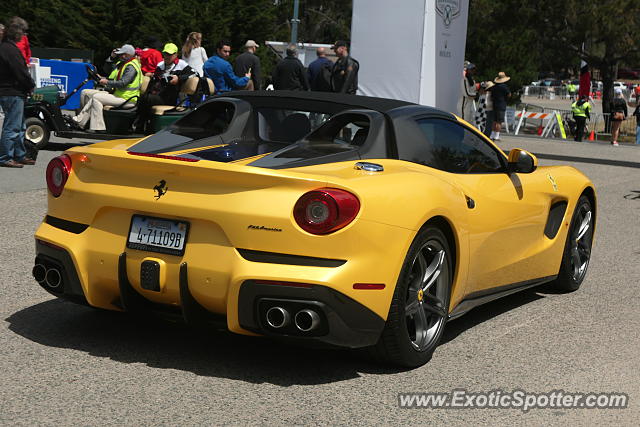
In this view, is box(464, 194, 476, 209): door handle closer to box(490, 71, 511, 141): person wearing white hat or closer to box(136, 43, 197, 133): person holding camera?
box(136, 43, 197, 133): person holding camera

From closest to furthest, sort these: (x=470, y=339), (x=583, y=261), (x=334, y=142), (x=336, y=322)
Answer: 1. (x=336, y=322)
2. (x=334, y=142)
3. (x=470, y=339)
4. (x=583, y=261)

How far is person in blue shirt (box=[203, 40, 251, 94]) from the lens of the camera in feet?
54.6

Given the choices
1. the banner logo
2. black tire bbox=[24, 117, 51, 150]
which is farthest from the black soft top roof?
the banner logo

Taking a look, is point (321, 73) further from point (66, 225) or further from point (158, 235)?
point (158, 235)

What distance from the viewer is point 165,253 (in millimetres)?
4809

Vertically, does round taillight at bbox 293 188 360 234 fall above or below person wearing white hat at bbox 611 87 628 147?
above

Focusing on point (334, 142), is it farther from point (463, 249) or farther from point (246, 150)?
point (463, 249)

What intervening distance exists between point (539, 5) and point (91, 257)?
4278 centimetres

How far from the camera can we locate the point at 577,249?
7504 mm

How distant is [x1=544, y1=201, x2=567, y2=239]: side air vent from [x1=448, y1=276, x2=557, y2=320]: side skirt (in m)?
0.32

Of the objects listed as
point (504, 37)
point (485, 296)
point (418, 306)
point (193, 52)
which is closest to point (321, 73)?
point (193, 52)

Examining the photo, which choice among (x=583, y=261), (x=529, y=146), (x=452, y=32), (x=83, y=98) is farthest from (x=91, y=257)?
(x=529, y=146)

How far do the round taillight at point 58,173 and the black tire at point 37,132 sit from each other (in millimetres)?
10371

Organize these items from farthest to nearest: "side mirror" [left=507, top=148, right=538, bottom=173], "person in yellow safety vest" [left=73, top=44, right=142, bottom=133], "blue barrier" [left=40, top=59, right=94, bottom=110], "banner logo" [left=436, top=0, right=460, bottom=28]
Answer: "blue barrier" [left=40, top=59, right=94, bottom=110] → "banner logo" [left=436, top=0, right=460, bottom=28] → "person in yellow safety vest" [left=73, top=44, right=142, bottom=133] → "side mirror" [left=507, top=148, right=538, bottom=173]
